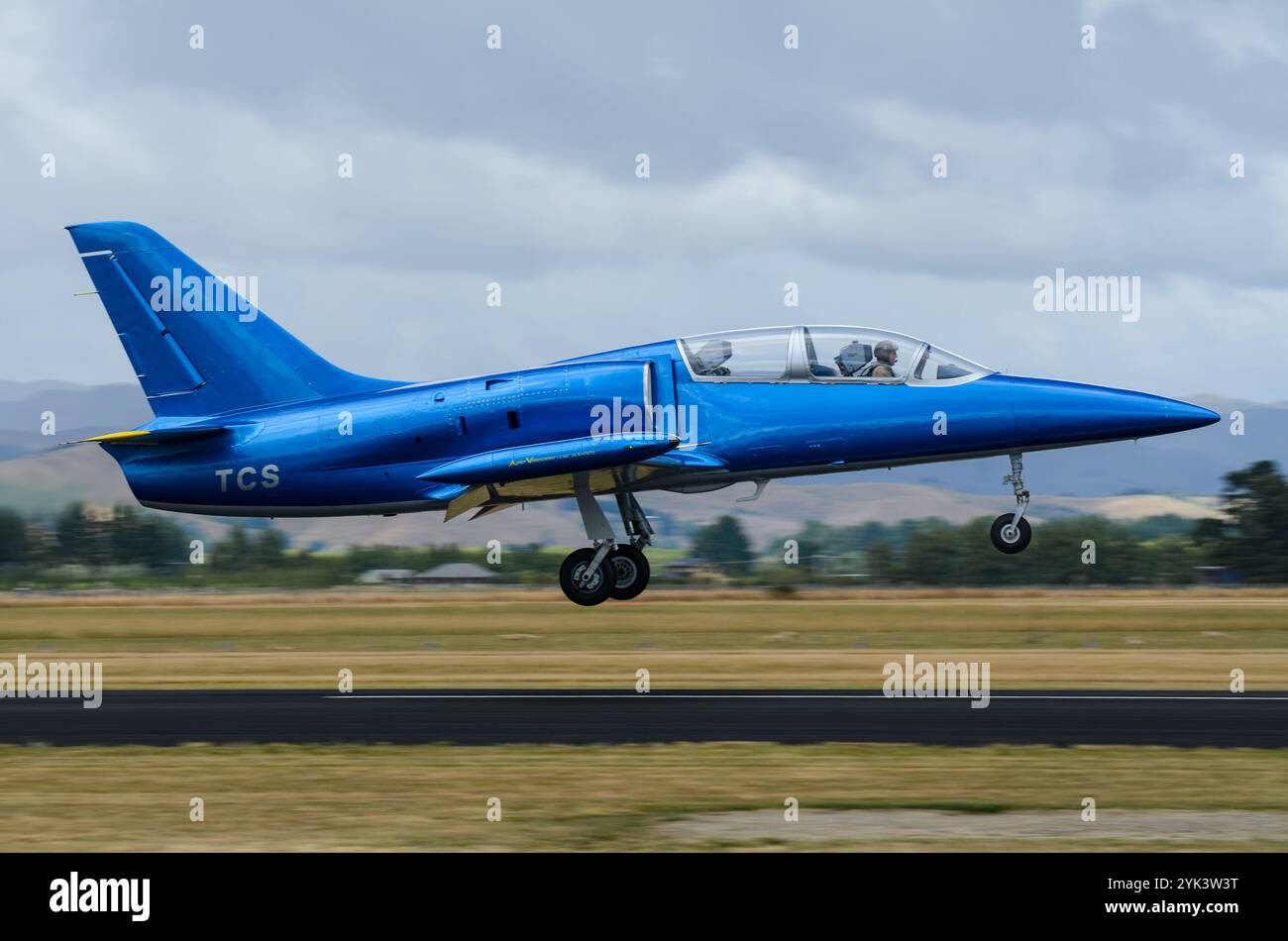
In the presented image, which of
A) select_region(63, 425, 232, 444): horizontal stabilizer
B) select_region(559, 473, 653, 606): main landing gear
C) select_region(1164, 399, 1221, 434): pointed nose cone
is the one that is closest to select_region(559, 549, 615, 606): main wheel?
select_region(559, 473, 653, 606): main landing gear

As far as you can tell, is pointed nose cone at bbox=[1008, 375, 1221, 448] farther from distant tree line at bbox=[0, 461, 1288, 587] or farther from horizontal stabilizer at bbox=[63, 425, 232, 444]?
distant tree line at bbox=[0, 461, 1288, 587]

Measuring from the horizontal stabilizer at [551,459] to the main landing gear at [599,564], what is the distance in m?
0.60

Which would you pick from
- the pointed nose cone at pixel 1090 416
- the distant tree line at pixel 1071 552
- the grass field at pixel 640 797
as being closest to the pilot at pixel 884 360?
the pointed nose cone at pixel 1090 416

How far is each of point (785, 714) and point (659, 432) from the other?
432 cm

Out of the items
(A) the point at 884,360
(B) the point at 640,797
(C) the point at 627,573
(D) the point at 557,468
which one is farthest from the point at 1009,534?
(B) the point at 640,797

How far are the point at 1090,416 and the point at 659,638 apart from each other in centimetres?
1108

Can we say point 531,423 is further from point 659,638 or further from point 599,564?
point 659,638

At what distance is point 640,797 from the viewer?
13531 mm

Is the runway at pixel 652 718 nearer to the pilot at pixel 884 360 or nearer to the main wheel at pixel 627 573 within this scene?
the main wheel at pixel 627 573

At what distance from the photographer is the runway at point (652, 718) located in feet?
55.3

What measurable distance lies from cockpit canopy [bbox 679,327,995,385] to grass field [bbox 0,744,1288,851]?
603 cm

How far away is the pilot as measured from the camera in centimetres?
2061
